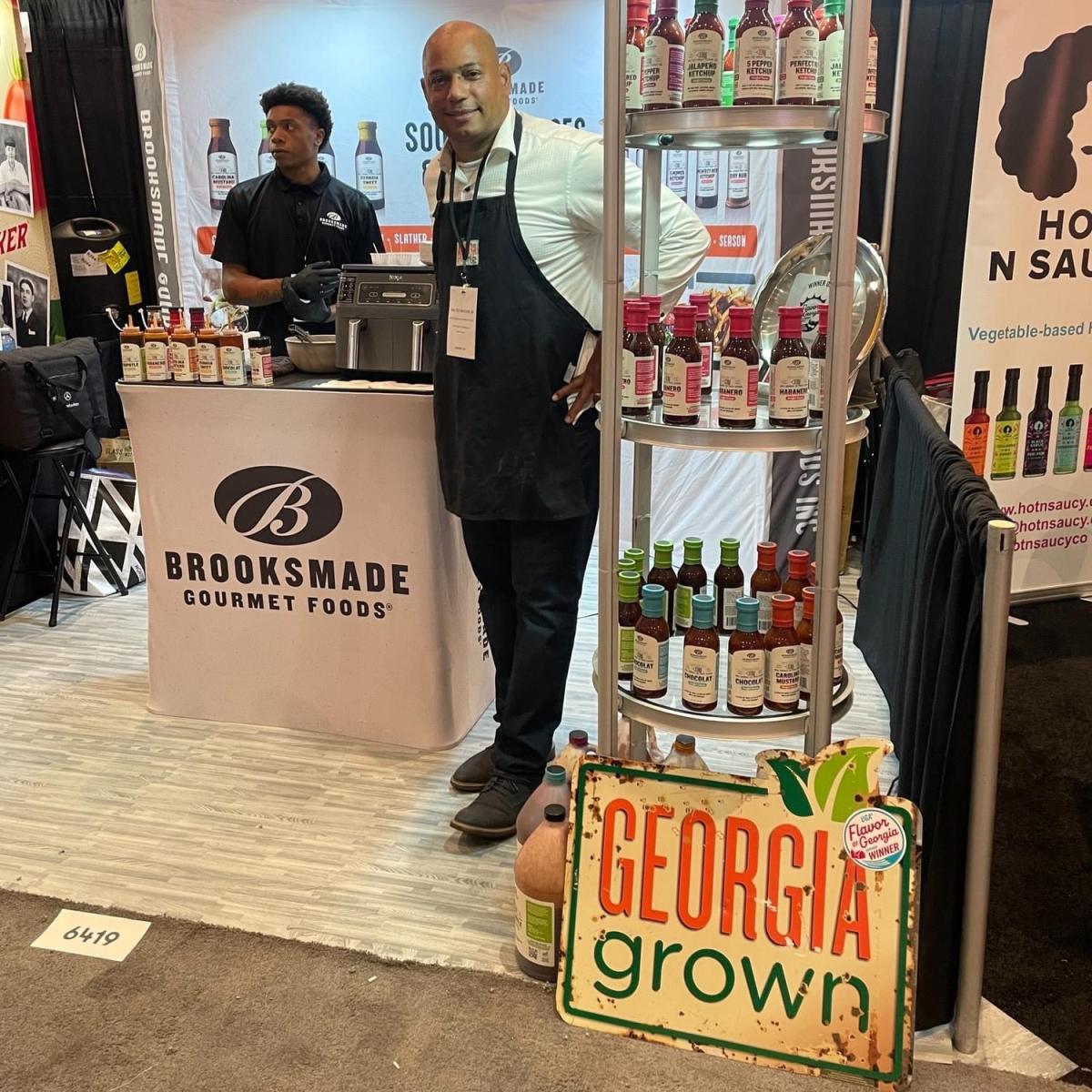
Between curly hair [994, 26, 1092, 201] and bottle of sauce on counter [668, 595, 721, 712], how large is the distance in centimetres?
239

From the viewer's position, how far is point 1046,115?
3379mm

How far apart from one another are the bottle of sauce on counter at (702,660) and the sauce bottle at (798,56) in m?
0.80

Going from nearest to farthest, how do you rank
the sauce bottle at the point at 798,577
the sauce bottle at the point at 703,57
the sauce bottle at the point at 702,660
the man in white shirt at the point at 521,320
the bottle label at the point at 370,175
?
the sauce bottle at the point at 703,57, the sauce bottle at the point at 702,660, the sauce bottle at the point at 798,577, the man in white shirt at the point at 521,320, the bottle label at the point at 370,175

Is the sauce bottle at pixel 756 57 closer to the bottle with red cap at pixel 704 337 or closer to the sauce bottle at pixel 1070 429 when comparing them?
the bottle with red cap at pixel 704 337

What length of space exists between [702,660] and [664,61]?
38.3 inches

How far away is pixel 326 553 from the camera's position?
2.81 m

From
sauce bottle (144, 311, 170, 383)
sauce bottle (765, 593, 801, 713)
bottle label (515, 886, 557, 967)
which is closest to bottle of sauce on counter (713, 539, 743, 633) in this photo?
sauce bottle (765, 593, 801, 713)

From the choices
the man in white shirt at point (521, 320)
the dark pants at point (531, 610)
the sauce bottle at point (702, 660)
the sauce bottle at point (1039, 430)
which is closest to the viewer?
the sauce bottle at point (702, 660)

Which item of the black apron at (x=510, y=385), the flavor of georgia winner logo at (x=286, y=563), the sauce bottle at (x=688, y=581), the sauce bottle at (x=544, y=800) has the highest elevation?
the black apron at (x=510, y=385)

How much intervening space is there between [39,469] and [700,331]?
290cm

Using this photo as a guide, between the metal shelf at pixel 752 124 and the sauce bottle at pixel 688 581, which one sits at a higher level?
the metal shelf at pixel 752 124

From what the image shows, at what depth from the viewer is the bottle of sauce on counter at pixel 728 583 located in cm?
197

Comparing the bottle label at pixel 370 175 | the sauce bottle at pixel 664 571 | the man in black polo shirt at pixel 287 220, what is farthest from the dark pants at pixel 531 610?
the bottle label at pixel 370 175

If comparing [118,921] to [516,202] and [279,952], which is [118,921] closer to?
[279,952]
